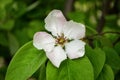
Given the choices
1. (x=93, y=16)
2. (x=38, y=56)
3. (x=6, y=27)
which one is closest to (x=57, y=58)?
(x=38, y=56)

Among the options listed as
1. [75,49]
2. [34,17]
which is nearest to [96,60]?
[75,49]

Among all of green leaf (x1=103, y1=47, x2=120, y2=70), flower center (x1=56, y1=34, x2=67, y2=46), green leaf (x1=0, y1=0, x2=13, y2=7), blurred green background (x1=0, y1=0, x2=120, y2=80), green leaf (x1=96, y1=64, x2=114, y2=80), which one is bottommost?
blurred green background (x1=0, y1=0, x2=120, y2=80)

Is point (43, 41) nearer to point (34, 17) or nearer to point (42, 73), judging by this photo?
point (42, 73)

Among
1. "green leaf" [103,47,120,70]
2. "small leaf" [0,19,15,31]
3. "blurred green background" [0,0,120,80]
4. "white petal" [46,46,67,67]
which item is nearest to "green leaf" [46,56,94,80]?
"white petal" [46,46,67,67]

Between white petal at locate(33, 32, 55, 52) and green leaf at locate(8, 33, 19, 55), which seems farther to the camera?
green leaf at locate(8, 33, 19, 55)

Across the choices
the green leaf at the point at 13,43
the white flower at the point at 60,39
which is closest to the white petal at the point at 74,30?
the white flower at the point at 60,39

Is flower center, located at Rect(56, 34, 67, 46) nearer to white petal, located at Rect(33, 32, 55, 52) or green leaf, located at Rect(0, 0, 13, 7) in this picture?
white petal, located at Rect(33, 32, 55, 52)

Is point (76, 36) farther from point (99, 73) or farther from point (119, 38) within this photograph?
Result: point (119, 38)
